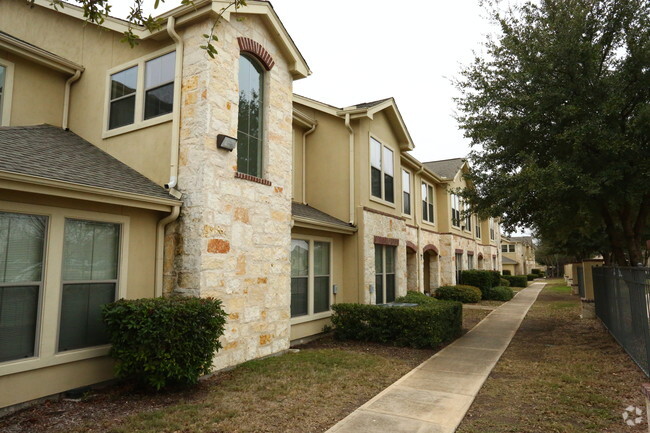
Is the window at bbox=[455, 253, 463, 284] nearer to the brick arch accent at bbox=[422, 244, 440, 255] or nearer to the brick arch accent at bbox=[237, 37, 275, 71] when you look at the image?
the brick arch accent at bbox=[422, 244, 440, 255]

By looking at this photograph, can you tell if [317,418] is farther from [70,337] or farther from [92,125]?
[92,125]

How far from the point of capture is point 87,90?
29.7 feet

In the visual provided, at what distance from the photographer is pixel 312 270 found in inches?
420

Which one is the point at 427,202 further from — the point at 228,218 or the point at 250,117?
the point at 228,218

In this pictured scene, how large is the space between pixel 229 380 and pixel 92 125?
19.7 ft

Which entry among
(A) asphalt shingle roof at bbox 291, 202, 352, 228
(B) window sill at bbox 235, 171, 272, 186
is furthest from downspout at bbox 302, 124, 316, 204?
(B) window sill at bbox 235, 171, 272, 186

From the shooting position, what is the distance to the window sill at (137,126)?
769 centimetres

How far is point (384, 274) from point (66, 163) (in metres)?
9.26

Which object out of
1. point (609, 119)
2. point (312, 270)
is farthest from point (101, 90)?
point (609, 119)

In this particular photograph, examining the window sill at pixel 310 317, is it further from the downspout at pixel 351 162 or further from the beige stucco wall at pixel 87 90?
the beige stucco wall at pixel 87 90

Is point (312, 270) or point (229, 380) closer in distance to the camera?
point (229, 380)

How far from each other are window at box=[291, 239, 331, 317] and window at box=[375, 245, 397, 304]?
2.07m

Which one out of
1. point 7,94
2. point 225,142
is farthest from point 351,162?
point 7,94

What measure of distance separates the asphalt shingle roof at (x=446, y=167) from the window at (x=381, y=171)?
9.45m
